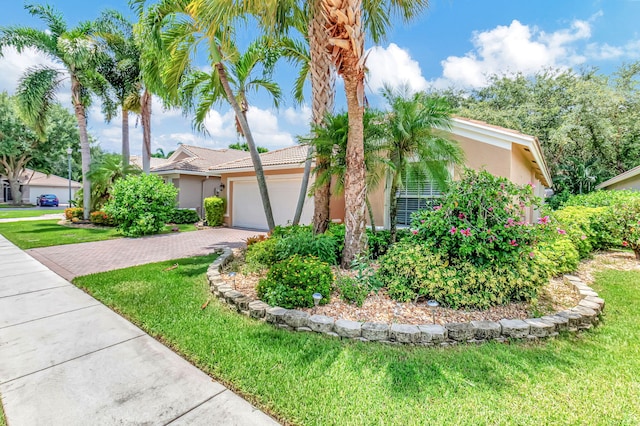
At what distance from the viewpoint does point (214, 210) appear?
54.2 ft

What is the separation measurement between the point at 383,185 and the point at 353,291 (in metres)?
6.19

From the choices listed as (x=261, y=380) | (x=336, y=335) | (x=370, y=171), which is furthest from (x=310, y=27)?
(x=261, y=380)

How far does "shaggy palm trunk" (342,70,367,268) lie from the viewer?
225 inches

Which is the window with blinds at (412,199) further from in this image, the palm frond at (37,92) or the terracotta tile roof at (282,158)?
the palm frond at (37,92)

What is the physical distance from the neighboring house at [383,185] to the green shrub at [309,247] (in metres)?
2.20

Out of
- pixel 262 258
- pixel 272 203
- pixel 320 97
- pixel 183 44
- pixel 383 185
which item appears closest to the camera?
pixel 262 258

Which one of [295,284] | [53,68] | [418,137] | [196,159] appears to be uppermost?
[53,68]

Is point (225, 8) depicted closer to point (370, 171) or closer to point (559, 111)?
point (370, 171)

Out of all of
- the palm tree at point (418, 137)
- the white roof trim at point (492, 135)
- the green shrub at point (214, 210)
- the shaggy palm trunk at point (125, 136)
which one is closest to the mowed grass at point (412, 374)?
the palm tree at point (418, 137)

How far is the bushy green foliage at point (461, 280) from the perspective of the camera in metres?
4.62

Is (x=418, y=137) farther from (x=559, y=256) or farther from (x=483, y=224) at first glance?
(x=559, y=256)

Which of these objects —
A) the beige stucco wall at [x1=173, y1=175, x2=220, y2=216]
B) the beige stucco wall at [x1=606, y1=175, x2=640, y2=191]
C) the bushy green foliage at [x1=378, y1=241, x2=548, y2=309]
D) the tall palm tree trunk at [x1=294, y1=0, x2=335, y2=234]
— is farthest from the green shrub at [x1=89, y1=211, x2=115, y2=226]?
the beige stucco wall at [x1=606, y1=175, x2=640, y2=191]

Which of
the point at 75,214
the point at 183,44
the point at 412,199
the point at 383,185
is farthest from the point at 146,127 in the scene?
the point at 412,199

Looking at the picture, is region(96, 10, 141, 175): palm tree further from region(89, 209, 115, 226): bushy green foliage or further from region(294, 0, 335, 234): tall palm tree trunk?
region(294, 0, 335, 234): tall palm tree trunk
